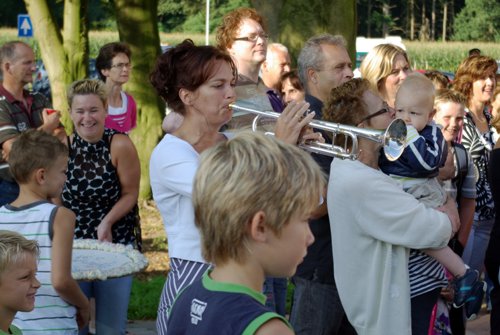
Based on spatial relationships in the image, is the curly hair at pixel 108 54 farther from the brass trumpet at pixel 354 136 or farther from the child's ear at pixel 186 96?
the child's ear at pixel 186 96

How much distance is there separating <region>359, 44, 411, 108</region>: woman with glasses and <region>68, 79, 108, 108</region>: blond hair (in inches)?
66.0

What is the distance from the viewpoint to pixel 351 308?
14.5ft

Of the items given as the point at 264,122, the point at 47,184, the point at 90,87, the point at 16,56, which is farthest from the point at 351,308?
the point at 16,56

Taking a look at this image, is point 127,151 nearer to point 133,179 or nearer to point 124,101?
point 133,179

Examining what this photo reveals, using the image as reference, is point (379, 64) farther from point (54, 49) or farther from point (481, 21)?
point (481, 21)

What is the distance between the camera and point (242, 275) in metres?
2.37

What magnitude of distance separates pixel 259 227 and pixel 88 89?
11.8 ft

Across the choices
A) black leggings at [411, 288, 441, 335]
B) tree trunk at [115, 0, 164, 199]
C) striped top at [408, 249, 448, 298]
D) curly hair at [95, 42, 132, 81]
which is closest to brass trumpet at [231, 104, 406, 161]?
striped top at [408, 249, 448, 298]

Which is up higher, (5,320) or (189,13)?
(5,320)

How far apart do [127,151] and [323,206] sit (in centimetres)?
143

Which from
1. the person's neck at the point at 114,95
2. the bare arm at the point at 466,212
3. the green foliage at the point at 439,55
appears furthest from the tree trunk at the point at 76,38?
the green foliage at the point at 439,55

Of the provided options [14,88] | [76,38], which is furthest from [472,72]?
[76,38]

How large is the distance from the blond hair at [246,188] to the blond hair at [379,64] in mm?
3637

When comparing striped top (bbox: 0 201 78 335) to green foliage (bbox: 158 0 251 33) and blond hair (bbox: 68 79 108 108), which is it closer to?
blond hair (bbox: 68 79 108 108)
